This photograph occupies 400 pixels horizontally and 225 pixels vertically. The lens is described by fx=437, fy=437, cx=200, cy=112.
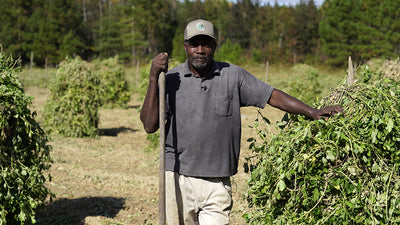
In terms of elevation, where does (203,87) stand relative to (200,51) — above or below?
below

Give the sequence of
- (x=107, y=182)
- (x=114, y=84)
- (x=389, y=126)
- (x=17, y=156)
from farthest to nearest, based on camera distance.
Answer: (x=114, y=84), (x=107, y=182), (x=17, y=156), (x=389, y=126)

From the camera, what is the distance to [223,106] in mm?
3029

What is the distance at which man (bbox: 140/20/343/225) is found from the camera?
300cm

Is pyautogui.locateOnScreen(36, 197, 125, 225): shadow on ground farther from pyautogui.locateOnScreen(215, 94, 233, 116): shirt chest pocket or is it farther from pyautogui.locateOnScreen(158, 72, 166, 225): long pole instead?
pyautogui.locateOnScreen(215, 94, 233, 116): shirt chest pocket

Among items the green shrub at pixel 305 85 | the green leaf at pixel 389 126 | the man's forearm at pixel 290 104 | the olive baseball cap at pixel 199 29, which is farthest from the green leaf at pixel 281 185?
the green shrub at pixel 305 85

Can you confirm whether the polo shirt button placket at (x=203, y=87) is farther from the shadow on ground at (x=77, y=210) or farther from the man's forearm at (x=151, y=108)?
the shadow on ground at (x=77, y=210)

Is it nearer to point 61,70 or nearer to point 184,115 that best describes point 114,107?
point 61,70

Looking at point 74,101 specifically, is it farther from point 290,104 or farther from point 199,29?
point 290,104

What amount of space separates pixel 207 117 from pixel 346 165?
37.6 inches

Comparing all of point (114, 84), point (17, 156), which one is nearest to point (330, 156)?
point (17, 156)

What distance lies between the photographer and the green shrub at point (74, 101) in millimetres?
10742

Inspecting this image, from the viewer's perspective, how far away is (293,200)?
2861 millimetres

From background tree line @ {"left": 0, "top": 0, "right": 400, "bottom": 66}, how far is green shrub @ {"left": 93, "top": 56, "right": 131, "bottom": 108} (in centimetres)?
1559

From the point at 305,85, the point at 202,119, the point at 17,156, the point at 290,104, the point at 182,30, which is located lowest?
the point at 305,85
